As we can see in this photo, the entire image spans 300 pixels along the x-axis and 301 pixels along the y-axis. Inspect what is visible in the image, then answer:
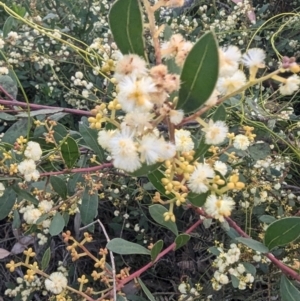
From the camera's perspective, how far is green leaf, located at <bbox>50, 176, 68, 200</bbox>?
3.45 feet

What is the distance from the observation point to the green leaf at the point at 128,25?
25.5 inches

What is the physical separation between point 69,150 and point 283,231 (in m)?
0.45

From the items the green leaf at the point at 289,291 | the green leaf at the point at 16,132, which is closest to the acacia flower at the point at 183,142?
the green leaf at the point at 289,291

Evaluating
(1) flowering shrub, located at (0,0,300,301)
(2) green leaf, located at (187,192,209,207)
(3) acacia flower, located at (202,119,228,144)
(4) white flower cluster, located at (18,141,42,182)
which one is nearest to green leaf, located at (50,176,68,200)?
(1) flowering shrub, located at (0,0,300,301)

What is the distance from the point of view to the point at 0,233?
176 centimetres

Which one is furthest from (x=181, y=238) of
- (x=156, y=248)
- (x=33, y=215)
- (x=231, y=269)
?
(x=33, y=215)

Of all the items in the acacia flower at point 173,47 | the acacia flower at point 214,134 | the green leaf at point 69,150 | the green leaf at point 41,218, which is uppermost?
the acacia flower at point 173,47

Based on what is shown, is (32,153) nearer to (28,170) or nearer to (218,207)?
(28,170)

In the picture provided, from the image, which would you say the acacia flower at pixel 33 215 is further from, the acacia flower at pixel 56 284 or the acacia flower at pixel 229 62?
the acacia flower at pixel 229 62

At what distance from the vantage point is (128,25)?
657mm

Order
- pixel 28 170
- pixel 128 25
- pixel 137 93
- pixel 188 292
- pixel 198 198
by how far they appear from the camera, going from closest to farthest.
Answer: pixel 137 93
pixel 128 25
pixel 198 198
pixel 28 170
pixel 188 292

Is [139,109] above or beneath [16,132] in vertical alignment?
above

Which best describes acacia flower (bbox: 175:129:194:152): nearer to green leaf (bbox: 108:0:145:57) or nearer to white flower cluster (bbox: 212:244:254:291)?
green leaf (bbox: 108:0:145:57)

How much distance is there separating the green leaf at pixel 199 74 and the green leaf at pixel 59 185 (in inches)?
19.5
